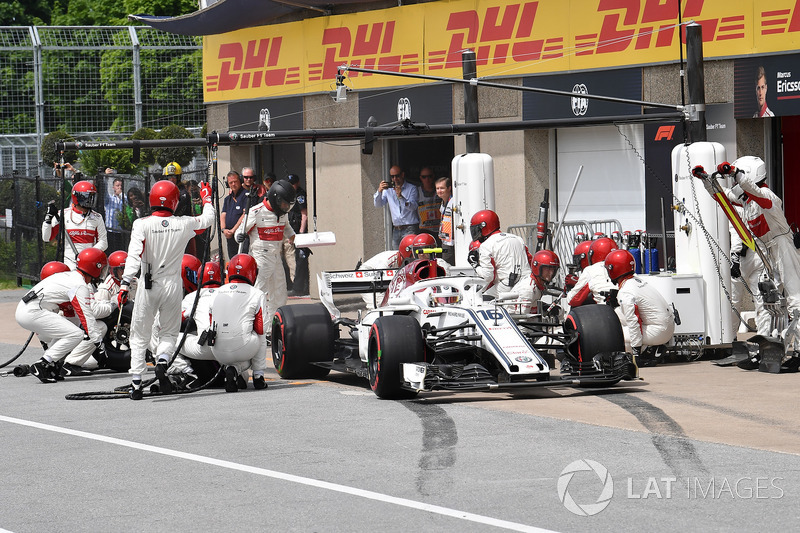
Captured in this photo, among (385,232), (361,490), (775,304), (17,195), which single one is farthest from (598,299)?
(17,195)

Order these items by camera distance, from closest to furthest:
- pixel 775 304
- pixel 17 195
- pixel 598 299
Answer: pixel 775 304
pixel 598 299
pixel 17 195

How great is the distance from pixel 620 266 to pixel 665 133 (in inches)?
182

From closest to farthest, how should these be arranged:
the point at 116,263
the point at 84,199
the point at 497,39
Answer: the point at 116,263
the point at 84,199
the point at 497,39

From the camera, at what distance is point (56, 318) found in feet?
42.4

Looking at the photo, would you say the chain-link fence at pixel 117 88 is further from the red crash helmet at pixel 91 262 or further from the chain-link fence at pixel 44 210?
the red crash helmet at pixel 91 262

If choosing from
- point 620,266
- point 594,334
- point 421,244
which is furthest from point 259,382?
point 620,266

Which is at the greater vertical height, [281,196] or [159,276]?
[281,196]

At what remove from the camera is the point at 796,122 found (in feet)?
52.3

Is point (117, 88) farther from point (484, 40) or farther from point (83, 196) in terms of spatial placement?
point (83, 196)

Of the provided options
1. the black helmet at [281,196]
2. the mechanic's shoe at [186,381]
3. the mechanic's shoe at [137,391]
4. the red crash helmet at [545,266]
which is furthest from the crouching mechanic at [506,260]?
the mechanic's shoe at [137,391]

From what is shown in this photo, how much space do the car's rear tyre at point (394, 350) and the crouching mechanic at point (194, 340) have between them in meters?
1.80

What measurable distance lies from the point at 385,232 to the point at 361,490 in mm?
13678

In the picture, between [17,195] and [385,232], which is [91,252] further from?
[17,195]

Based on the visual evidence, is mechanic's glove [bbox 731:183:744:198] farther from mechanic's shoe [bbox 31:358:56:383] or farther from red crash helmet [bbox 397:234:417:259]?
mechanic's shoe [bbox 31:358:56:383]
